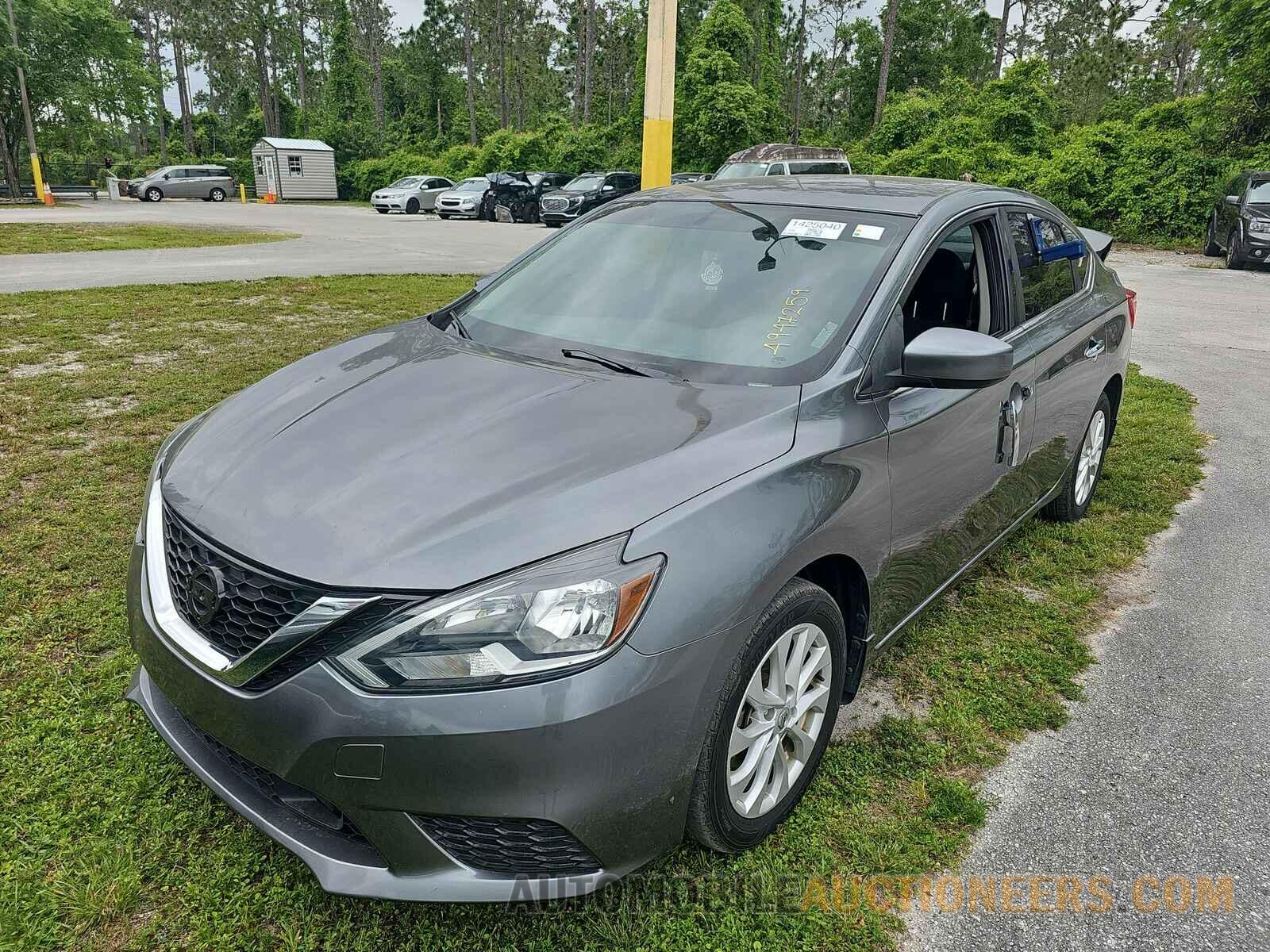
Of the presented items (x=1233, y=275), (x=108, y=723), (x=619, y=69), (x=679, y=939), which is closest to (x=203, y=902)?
(x=108, y=723)

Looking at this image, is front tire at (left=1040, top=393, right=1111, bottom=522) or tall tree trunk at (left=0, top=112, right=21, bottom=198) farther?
tall tree trunk at (left=0, top=112, right=21, bottom=198)

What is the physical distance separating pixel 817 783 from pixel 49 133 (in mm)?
52421

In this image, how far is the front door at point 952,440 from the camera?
267 cm

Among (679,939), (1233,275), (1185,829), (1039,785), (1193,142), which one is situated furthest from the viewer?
(1193,142)

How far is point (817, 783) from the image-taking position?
262cm

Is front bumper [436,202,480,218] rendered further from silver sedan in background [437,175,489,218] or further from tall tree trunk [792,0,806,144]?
tall tree trunk [792,0,806,144]

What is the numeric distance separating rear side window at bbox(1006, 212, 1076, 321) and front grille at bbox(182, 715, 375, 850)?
303cm

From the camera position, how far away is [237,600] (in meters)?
1.93

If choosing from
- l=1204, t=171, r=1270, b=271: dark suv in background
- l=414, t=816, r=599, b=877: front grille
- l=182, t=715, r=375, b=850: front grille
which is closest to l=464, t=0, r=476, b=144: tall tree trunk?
l=1204, t=171, r=1270, b=271: dark suv in background

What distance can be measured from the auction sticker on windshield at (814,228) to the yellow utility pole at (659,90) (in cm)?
559

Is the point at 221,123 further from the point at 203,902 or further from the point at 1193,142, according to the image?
the point at 203,902

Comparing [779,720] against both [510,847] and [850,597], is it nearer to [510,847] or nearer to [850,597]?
[850,597]

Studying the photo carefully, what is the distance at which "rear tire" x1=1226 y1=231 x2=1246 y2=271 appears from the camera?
1702cm

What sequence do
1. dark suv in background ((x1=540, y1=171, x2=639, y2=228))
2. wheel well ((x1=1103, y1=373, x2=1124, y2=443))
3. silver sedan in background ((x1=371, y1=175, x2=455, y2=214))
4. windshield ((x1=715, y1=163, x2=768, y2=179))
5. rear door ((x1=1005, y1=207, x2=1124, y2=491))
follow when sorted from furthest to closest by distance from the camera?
silver sedan in background ((x1=371, y1=175, x2=455, y2=214)) < dark suv in background ((x1=540, y1=171, x2=639, y2=228)) < windshield ((x1=715, y1=163, x2=768, y2=179)) < wheel well ((x1=1103, y1=373, x2=1124, y2=443)) < rear door ((x1=1005, y1=207, x2=1124, y2=491))
